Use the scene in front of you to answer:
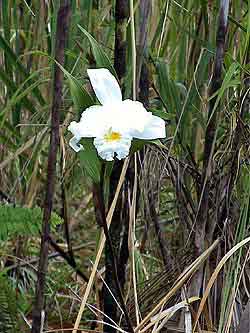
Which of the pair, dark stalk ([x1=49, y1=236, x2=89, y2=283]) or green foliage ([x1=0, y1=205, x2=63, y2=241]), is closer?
green foliage ([x1=0, y1=205, x2=63, y2=241])

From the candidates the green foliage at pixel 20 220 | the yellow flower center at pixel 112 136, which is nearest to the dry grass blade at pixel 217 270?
the green foliage at pixel 20 220

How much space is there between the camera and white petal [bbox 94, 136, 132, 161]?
0.73m

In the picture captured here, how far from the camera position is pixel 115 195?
104 centimetres

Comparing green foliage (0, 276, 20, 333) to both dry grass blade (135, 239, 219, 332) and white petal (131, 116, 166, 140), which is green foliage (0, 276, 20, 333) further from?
white petal (131, 116, 166, 140)

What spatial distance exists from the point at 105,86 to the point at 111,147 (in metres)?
0.11

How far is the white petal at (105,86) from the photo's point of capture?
2.65 feet

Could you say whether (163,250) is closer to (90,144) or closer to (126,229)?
(126,229)

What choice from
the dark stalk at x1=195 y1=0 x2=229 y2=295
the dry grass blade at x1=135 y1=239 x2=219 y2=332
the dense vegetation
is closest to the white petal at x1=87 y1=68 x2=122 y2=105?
the dense vegetation

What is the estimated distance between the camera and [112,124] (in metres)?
0.75

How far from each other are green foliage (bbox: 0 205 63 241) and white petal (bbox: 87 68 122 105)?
0.34 meters

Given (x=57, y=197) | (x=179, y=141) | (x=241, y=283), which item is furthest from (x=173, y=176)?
(x=57, y=197)

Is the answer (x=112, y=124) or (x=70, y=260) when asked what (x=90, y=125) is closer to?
(x=112, y=124)

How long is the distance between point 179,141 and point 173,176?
0.23ft

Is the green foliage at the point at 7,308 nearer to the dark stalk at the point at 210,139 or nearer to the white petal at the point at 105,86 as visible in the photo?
the dark stalk at the point at 210,139
